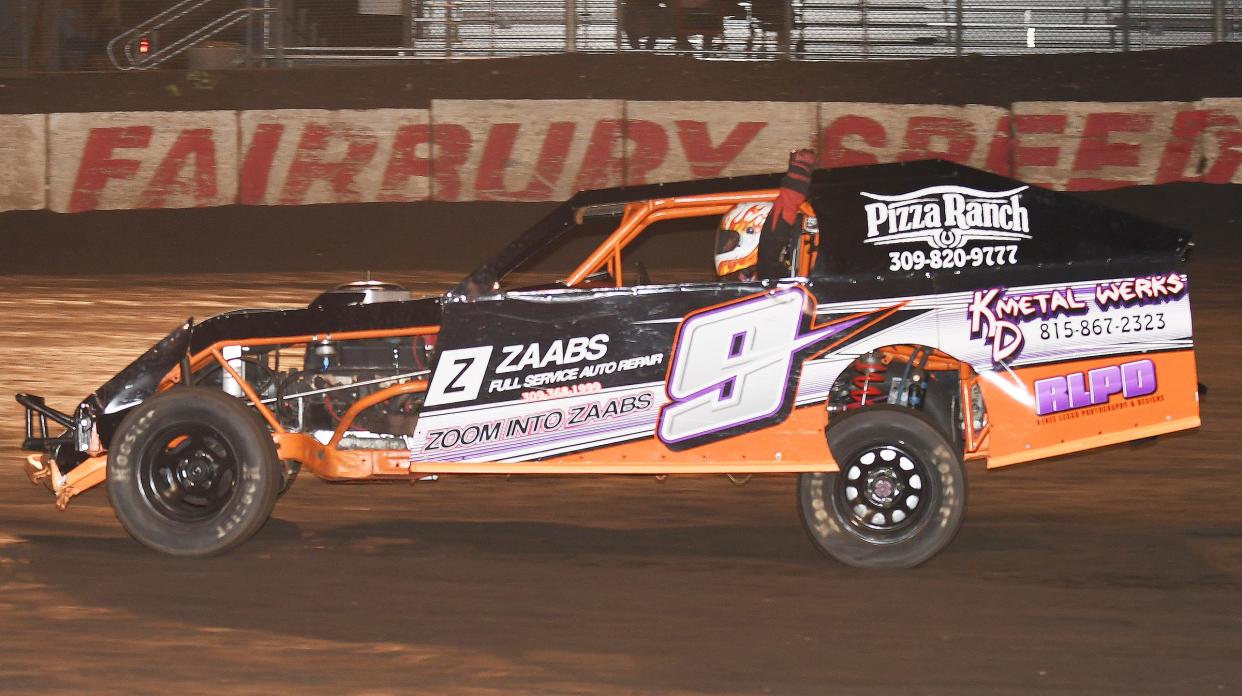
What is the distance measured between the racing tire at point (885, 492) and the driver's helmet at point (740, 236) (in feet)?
2.84

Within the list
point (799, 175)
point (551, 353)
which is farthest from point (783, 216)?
point (551, 353)

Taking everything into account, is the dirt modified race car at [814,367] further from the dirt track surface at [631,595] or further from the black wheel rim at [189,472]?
the dirt track surface at [631,595]

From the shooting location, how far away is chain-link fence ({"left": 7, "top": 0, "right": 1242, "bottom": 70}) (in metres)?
16.9

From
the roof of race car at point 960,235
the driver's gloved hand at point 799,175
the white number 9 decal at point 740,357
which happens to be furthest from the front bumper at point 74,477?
the driver's gloved hand at point 799,175

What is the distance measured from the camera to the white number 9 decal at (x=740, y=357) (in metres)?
6.17

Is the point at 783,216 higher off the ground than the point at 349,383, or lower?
higher

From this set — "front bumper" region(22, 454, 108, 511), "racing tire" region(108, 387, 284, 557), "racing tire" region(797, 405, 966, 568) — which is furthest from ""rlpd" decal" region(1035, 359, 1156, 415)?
"front bumper" region(22, 454, 108, 511)

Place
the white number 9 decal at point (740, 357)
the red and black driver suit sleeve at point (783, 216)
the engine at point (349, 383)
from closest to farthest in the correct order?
1. the white number 9 decal at point (740, 357)
2. the red and black driver suit sleeve at point (783, 216)
3. the engine at point (349, 383)

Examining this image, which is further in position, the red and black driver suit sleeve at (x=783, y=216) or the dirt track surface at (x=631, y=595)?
the red and black driver suit sleeve at (x=783, y=216)

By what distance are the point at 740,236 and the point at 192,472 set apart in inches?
99.0

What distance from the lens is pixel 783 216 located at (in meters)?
6.29

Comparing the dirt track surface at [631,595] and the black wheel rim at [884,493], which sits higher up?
the black wheel rim at [884,493]

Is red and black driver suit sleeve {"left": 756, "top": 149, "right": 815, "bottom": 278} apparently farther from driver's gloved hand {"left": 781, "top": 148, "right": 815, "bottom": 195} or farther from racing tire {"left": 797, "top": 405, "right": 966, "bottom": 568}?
racing tire {"left": 797, "top": 405, "right": 966, "bottom": 568}

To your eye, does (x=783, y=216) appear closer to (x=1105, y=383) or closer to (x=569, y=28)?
(x=1105, y=383)
